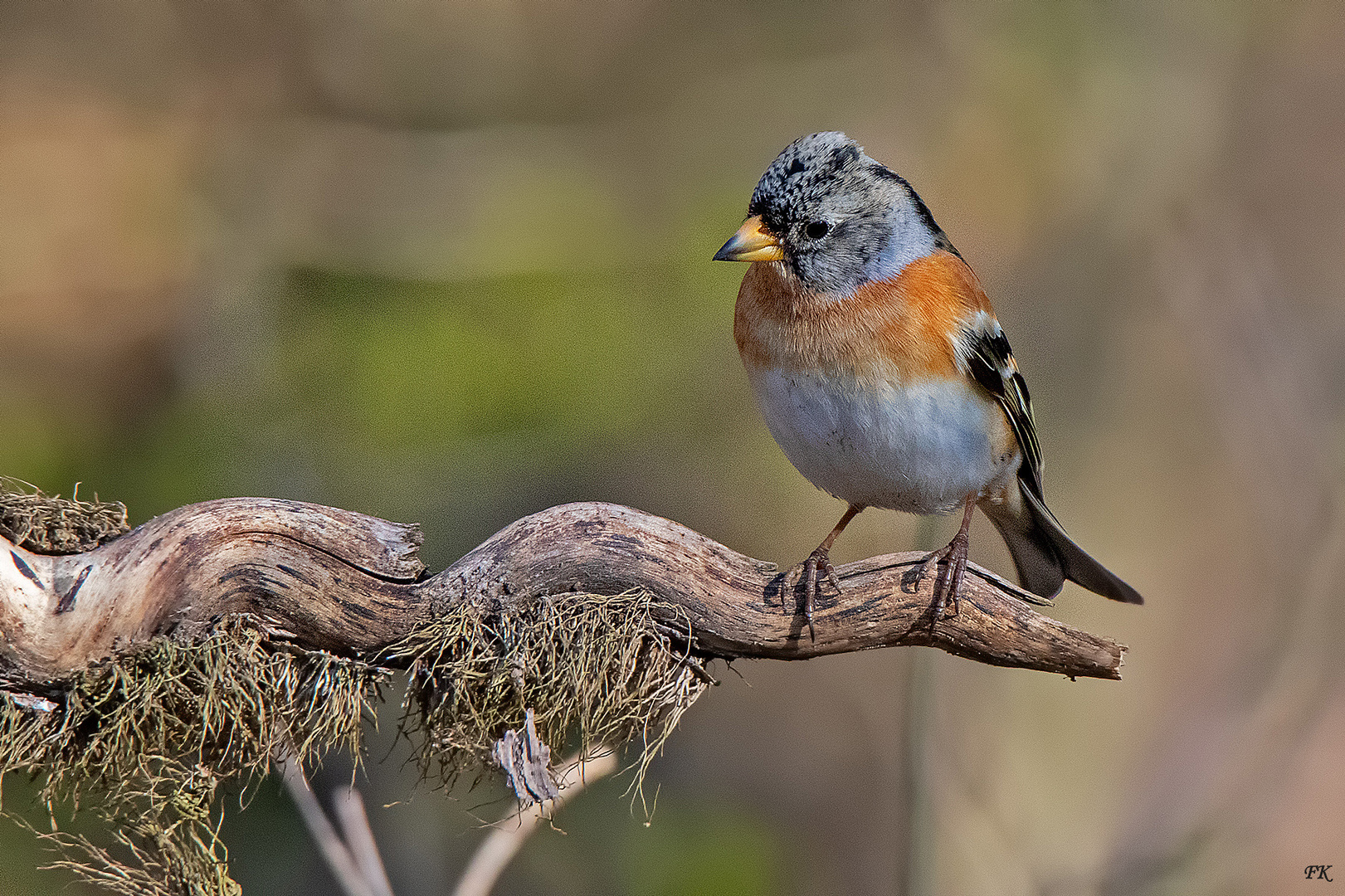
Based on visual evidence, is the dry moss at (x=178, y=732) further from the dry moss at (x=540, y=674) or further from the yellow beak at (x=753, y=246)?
the yellow beak at (x=753, y=246)

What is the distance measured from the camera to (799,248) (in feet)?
8.30

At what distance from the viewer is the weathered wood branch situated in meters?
1.77

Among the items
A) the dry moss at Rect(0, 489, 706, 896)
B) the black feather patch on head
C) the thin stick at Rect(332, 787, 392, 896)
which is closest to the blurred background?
the black feather patch on head

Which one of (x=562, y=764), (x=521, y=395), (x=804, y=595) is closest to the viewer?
(x=562, y=764)

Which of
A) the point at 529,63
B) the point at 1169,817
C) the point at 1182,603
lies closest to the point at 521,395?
the point at 529,63

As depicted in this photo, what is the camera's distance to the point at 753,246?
97.3 inches

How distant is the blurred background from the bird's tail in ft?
1.61

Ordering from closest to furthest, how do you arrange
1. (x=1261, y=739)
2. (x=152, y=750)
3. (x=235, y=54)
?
(x=152, y=750) → (x=1261, y=739) → (x=235, y=54)

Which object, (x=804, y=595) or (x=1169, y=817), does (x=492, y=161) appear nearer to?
(x=804, y=595)

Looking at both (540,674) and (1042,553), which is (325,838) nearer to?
(540,674)

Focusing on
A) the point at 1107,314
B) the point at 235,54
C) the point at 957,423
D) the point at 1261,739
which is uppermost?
the point at 235,54

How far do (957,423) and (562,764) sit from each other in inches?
47.7

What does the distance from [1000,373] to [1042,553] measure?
0.65 metres

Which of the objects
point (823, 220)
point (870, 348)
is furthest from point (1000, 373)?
point (823, 220)
